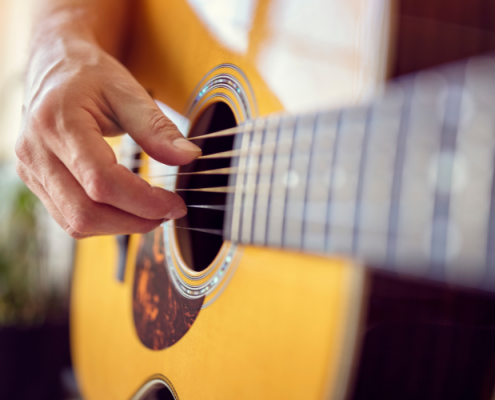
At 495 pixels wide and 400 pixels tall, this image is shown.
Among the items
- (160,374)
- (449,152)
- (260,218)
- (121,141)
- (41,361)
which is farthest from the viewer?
(41,361)

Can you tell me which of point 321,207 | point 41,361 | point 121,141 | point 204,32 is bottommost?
point 41,361

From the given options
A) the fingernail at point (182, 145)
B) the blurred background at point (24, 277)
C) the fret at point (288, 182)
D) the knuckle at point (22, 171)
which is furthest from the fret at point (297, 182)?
the blurred background at point (24, 277)

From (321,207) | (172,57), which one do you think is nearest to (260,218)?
(321,207)

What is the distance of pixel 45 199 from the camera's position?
44 centimetres

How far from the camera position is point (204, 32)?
0.43m

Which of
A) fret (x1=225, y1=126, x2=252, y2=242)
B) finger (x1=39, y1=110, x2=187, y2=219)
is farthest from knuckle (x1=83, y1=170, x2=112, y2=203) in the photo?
fret (x1=225, y1=126, x2=252, y2=242)

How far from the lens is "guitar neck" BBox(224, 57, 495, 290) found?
0.17 meters

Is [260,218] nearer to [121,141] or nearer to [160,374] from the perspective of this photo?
[160,374]

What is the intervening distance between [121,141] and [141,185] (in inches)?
11.4

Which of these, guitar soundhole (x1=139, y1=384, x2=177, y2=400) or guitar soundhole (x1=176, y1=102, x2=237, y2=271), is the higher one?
guitar soundhole (x1=176, y1=102, x2=237, y2=271)

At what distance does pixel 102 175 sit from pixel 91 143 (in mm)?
40

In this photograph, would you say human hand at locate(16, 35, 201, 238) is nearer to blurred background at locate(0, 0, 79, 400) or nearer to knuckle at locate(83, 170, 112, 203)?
knuckle at locate(83, 170, 112, 203)

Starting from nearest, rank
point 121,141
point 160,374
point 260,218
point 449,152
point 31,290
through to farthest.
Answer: point 449,152 < point 260,218 < point 160,374 < point 121,141 < point 31,290

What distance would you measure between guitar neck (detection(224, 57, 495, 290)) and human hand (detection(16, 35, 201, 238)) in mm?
136
